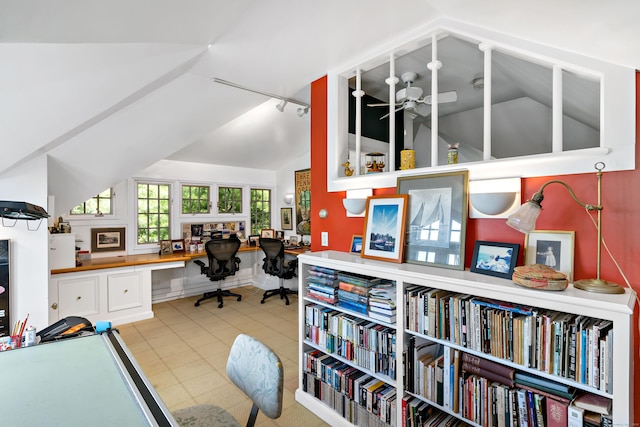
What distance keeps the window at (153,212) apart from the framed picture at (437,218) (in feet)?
13.9

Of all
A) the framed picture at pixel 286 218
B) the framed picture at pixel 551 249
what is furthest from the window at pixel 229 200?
the framed picture at pixel 551 249

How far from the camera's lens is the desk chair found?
1.24 m

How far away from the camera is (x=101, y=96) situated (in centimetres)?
195

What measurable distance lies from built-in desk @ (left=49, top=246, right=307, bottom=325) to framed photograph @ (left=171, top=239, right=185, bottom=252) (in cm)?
10

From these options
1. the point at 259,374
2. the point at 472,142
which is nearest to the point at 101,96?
the point at 259,374

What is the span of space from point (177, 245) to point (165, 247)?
178mm

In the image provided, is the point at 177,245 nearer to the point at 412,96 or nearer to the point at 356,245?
the point at 356,245

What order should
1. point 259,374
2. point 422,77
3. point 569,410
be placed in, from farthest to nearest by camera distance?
point 422,77 → point 259,374 → point 569,410

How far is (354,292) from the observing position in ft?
6.45

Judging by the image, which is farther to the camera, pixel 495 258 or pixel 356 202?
pixel 356 202

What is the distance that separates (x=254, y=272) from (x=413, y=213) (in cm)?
448

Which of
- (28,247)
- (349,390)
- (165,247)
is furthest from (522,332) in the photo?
(165,247)

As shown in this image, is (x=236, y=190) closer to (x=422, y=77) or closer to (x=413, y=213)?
(x=422, y=77)

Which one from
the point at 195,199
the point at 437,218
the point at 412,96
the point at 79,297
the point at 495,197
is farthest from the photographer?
the point at 195,199
